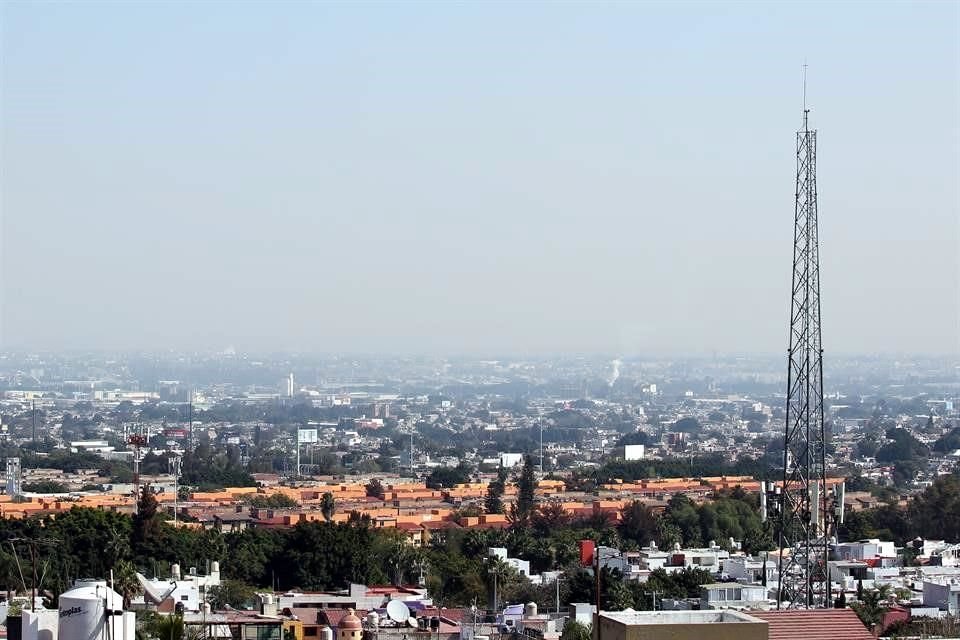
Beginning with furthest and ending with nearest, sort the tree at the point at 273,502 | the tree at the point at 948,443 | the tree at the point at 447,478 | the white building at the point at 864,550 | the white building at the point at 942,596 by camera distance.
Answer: the tree at the point at 948,443 → the tree at the point at 447,478 → the tree at the point at 273,502 → the white building at the point at 864,550 → the white building at the point at 942,596

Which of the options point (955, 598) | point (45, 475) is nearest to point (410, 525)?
point (955, 598)

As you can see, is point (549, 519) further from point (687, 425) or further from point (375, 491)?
point (687, 425)

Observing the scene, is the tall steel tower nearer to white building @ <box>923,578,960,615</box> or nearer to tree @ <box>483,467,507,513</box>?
white building @ <box>923,578,960,615</box>

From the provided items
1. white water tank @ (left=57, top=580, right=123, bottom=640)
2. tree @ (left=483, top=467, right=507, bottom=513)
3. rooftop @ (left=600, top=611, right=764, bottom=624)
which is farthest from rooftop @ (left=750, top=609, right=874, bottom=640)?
tree @ (left=483, top=467, right=507, bottom=513)

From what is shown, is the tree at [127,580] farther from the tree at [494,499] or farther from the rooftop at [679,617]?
the tree at [494,499]

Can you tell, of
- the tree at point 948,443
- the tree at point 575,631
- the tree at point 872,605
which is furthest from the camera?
the tree at point 948,443

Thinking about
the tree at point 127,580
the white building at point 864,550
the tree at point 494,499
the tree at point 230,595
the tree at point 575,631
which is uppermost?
the tree at point 127,580

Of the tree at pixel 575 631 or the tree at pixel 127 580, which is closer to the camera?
the tree at pixel 575 631

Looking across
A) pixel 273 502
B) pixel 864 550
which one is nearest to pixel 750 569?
pixel 864 550

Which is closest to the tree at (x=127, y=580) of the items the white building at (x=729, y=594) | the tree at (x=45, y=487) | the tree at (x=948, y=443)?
the white building at (x=729, y=594)
